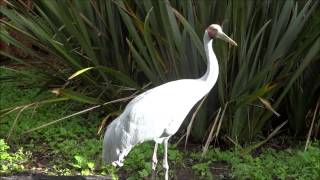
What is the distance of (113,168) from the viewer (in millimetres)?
4566

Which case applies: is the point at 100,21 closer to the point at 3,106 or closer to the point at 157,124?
the point at 3,106

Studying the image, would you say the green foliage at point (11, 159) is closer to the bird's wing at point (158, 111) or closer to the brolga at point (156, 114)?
the brolga at point (156, 114)

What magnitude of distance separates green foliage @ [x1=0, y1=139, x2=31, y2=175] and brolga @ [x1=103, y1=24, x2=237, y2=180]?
109cm

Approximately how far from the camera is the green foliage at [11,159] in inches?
175

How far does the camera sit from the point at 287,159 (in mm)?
4895

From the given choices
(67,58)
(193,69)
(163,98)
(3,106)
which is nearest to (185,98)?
(163,98)

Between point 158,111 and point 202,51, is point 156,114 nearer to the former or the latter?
point 158,111

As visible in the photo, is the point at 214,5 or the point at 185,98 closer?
the point at 185,98

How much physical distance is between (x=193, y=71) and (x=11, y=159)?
1.69m

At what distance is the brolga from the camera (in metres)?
3.60

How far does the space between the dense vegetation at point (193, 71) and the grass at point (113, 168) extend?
0.01 m

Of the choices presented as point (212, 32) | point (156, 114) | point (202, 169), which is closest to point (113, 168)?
point (202, 169)

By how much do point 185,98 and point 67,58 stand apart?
215 cm

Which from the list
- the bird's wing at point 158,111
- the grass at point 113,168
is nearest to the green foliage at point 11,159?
the grass at point 113,168
